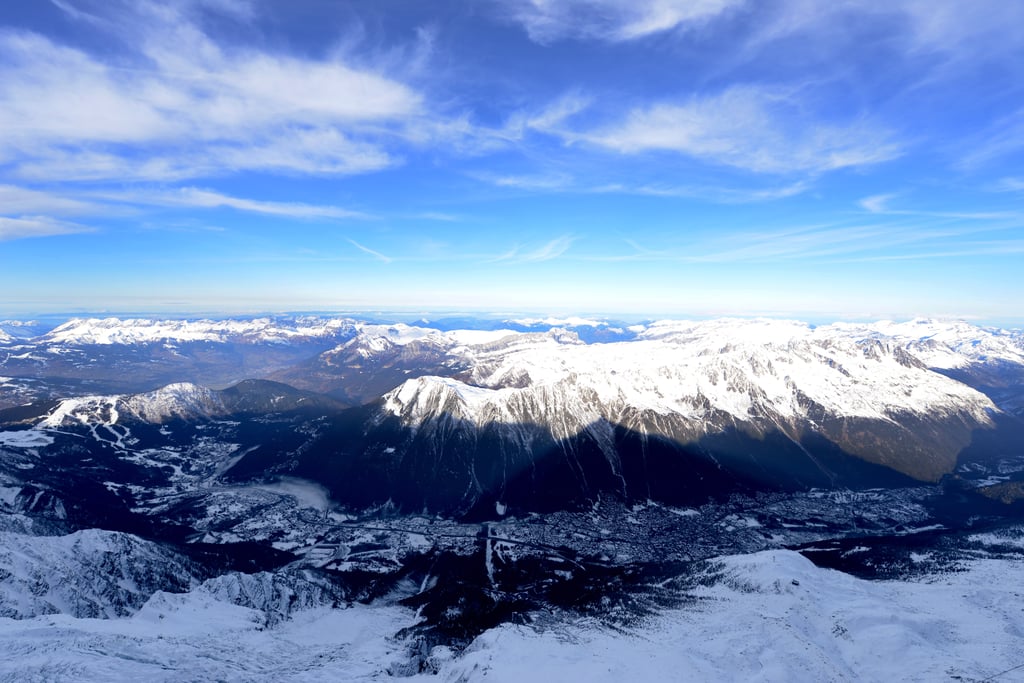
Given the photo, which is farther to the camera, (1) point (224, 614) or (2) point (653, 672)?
(1) point (224, 614)

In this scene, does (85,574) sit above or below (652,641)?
above

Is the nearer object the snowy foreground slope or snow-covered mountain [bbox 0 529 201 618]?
the snowy foreground slope

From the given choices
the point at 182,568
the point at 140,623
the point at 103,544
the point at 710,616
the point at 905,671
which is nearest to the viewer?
the point at 905,671

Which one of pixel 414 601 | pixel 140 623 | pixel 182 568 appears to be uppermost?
pixel 140 623

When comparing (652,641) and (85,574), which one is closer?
(652,641)

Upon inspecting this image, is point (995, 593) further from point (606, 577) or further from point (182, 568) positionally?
point (182, 568)

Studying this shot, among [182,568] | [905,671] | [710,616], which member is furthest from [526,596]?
[182,568]

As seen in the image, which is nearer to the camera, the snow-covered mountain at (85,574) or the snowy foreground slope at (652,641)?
the snowy foreground slope at (652,641)

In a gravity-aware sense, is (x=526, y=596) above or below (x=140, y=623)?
below
